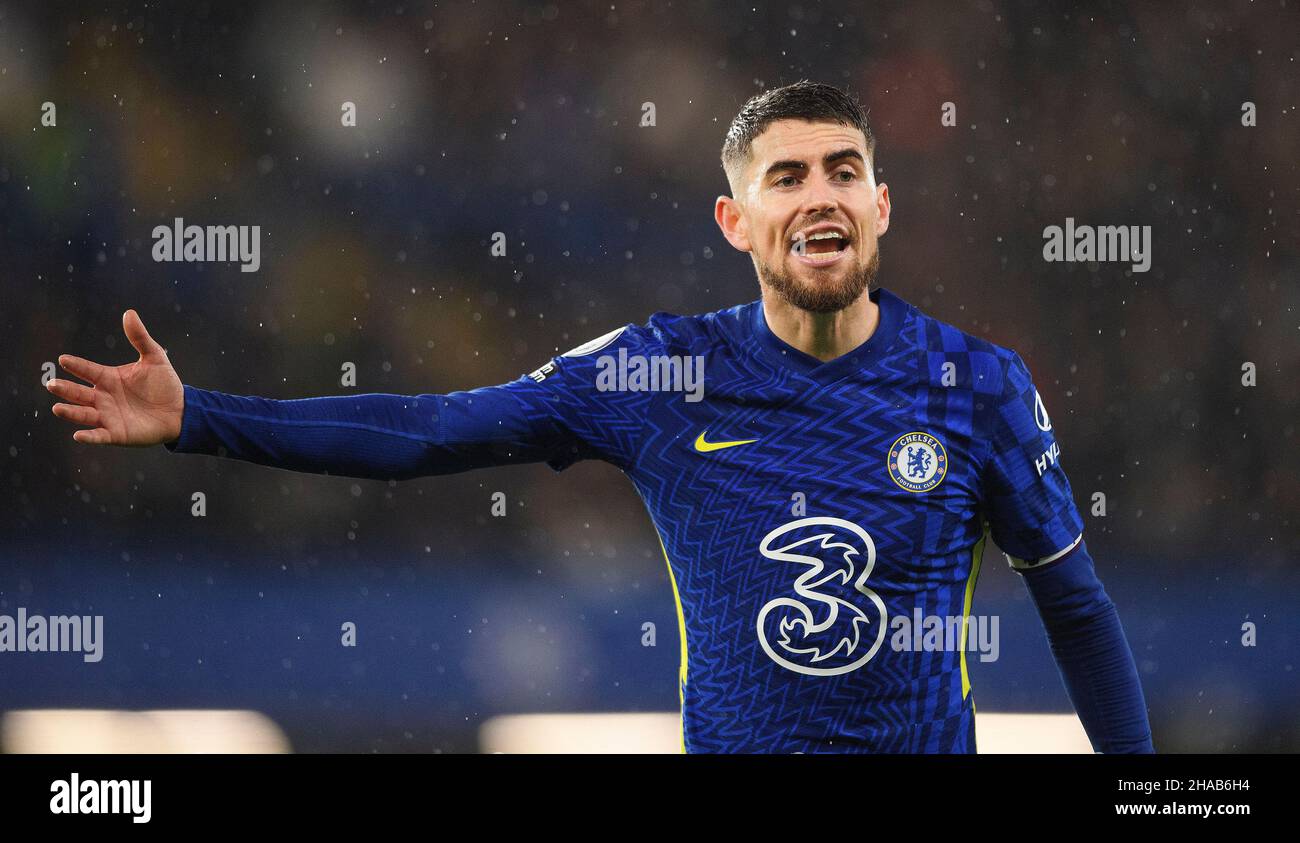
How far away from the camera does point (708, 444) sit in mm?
3350

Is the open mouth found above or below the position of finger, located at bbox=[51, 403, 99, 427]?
above

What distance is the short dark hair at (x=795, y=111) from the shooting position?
135 inches

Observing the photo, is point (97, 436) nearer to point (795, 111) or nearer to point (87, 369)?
point (87, 369)

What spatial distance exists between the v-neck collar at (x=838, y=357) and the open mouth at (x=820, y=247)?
0.70 ft

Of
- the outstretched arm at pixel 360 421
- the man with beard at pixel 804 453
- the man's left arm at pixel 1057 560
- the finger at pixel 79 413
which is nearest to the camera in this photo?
the finger at pixel 79 413

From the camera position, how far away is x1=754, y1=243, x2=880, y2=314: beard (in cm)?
334

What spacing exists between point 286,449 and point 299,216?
484 centimetres

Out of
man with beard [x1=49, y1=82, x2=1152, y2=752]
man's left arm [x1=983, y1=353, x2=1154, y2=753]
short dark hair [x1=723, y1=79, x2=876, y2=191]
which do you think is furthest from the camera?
short dark hair [x1=723, y1=79, x2=876, y2=191]

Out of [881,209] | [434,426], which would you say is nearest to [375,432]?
[434,426]

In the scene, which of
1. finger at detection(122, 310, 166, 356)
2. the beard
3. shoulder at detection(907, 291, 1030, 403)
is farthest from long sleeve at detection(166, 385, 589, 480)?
shoulder at detection(907, 291, 1030, 403)

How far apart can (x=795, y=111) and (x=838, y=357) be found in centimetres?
68

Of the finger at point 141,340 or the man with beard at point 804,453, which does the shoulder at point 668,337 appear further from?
the finger at point 141,340

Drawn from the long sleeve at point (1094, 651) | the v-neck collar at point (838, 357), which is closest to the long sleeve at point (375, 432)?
the v-neck collar at point (838, 357)

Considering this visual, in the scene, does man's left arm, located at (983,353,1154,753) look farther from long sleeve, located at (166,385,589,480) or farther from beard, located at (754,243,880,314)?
long sleeve, located at (166,385,589,480)
